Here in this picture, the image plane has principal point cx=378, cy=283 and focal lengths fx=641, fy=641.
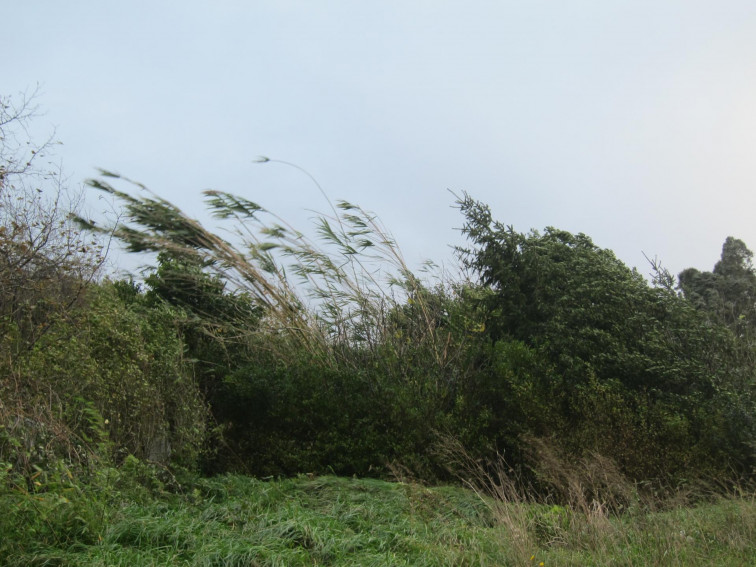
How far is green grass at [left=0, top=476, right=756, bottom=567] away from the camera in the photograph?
12.4 ft

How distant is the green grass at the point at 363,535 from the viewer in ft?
12.4

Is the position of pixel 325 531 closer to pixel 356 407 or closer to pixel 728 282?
pixel 356 407

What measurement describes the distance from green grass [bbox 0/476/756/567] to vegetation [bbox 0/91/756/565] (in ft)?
0.08

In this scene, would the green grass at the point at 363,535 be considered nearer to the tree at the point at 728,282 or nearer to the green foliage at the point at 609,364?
the green foliage at the point at 609,364

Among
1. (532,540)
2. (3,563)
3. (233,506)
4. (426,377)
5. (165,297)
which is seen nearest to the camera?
(3,563)

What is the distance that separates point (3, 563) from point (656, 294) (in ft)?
25.4

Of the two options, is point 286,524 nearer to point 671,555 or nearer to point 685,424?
point 671,555

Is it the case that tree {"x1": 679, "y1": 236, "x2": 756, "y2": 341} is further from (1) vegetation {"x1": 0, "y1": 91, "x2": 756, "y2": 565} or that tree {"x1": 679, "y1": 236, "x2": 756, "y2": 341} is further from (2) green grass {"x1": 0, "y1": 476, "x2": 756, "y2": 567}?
(2) green grass {"x1": 0, "y1": 476, "x2": 756, "y2": 567}

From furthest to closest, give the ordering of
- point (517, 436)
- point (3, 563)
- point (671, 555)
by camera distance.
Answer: point (517, 436)
point (671, 555)
point (3, 563)

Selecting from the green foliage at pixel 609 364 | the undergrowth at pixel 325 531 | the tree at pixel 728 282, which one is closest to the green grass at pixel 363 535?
the undergrowth at pixel 325 531

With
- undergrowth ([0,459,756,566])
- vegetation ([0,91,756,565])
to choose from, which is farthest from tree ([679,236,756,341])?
undergrowth ([0,459,756,566])

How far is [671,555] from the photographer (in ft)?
13.5

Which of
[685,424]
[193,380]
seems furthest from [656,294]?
[193,380]

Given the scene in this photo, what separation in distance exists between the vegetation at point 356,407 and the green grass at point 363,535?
0.08 feet
